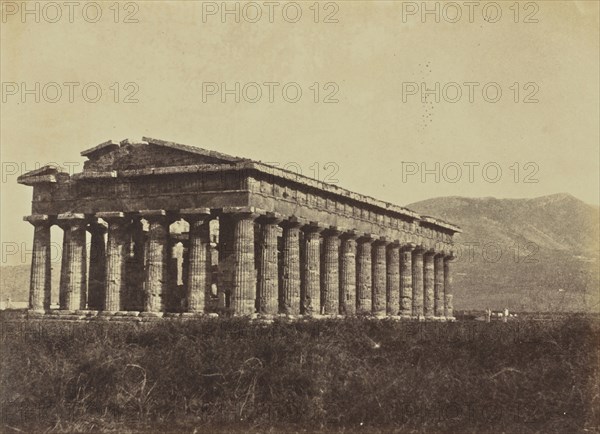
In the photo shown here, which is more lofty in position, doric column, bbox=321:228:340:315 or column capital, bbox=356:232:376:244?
column capital, bbox=356:232:376:244

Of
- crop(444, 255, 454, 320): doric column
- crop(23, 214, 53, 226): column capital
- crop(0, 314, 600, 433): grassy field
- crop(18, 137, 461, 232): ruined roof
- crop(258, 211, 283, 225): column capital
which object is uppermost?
crop(18, 137, 461, 232): ruined roof

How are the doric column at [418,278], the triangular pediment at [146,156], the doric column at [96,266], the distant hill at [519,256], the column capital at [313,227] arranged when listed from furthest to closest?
1. the distant hill at [519,256]
2. the doric column at [418,278]
3. the doric column at [96,266]
4. the column capital at [313,227]
5. the triangular pediment at [146,156]

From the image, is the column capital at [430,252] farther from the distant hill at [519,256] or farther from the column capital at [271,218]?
the column capital at [271,218]

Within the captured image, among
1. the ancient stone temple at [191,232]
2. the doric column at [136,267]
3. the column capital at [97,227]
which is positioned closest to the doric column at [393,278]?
the ancient stone temple at [191,232]

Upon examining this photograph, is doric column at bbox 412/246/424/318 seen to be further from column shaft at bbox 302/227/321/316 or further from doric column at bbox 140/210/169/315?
doric column at bbox 140/210/169/315

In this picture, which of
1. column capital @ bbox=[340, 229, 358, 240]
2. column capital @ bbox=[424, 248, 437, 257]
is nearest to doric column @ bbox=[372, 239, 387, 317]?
column capital @ bbox=[340, 229, 358, 240]

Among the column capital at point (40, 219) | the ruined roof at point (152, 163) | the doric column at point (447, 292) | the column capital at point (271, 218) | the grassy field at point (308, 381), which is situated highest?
the ruined roof at point (152, 163)

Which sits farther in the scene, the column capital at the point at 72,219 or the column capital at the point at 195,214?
the column capital at the point at 72,219
